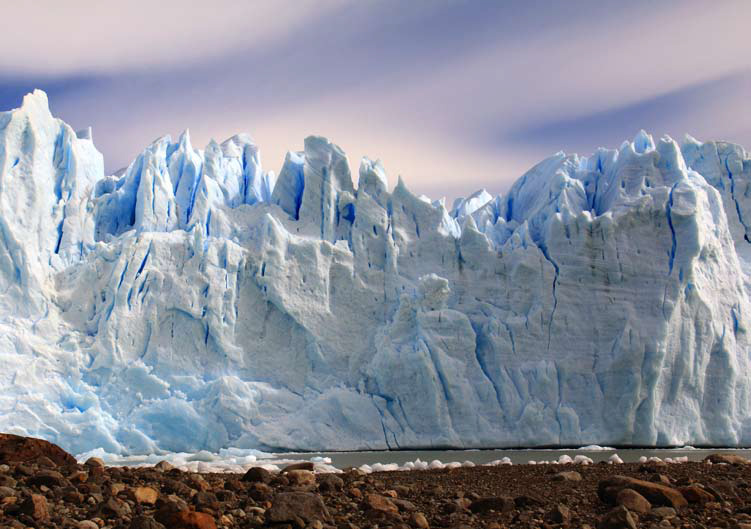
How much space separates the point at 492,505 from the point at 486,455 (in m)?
10.8

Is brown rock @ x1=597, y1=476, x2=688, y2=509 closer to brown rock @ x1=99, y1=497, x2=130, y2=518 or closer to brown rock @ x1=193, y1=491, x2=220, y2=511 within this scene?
brown rock @ x1=193, y1=491, x2=220, y2=511

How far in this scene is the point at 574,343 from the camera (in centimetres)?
1902

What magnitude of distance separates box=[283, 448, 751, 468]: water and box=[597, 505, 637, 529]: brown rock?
29.9ft

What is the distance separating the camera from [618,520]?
527 cm

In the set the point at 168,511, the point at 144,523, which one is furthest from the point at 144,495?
the point at 144,523

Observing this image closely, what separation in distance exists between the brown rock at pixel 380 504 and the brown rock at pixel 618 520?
138cm

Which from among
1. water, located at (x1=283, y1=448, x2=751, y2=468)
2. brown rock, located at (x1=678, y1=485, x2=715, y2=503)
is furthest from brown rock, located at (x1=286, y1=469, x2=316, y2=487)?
water, located at (x1=283, y1=448, x2=751, y2=468)

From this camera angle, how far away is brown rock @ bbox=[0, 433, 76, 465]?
6.87 meters

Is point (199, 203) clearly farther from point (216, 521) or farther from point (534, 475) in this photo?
point (216, 521)

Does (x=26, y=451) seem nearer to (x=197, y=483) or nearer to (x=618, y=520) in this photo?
(x=197, y=483)

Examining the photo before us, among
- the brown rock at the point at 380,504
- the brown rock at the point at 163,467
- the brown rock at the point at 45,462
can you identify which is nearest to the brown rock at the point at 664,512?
the brown rock at the point at 380,504

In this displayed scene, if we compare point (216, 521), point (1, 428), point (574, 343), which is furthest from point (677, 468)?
point (1, 428)

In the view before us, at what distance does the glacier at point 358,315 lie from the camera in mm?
18266

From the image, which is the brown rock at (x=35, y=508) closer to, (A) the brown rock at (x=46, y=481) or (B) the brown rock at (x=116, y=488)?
(B) the brown rock at (x=116, y=488)
